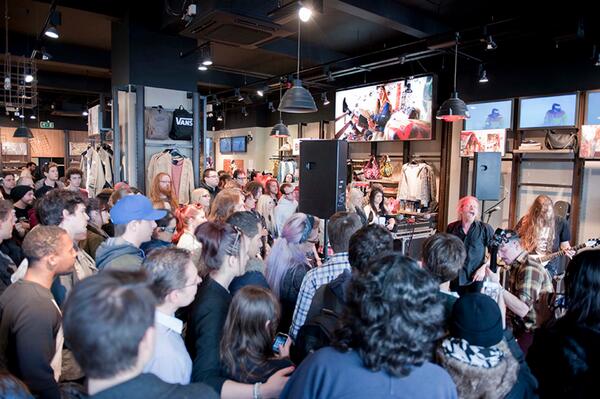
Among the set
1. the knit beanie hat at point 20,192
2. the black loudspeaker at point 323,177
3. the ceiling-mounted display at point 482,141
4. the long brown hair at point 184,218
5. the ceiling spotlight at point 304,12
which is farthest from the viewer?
the ceiling-mounted display at point 482,141

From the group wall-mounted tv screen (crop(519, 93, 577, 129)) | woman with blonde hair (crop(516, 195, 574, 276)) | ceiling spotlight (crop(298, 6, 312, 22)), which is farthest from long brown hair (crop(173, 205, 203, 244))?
wall-mounted tv screen (crop(519, 93, 577, 129))

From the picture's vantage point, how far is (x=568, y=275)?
5.57 ft

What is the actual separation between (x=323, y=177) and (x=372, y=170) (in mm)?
5912

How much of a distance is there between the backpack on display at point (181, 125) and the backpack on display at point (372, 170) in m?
4.39

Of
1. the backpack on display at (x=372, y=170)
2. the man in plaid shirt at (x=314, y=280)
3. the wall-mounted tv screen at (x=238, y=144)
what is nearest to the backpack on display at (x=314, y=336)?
the man in plaid shirt at (x=314, y=280)

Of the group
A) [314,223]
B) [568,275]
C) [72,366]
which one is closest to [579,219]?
[314,223]

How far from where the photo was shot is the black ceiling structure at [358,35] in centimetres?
480

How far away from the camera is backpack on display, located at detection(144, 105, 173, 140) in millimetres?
6074

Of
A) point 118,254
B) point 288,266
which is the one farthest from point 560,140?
point 118,254

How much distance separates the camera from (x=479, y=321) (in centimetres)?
140

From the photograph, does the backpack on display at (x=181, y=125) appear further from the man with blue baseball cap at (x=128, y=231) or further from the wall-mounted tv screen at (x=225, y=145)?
the wall-mounted tv screen at (x=225, y=145)

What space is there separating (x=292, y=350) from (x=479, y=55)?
734 centimetres

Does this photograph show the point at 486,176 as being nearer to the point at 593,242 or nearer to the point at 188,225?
the point at 593,242

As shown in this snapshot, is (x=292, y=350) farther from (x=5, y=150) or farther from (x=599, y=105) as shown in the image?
(x=5, y=150)
